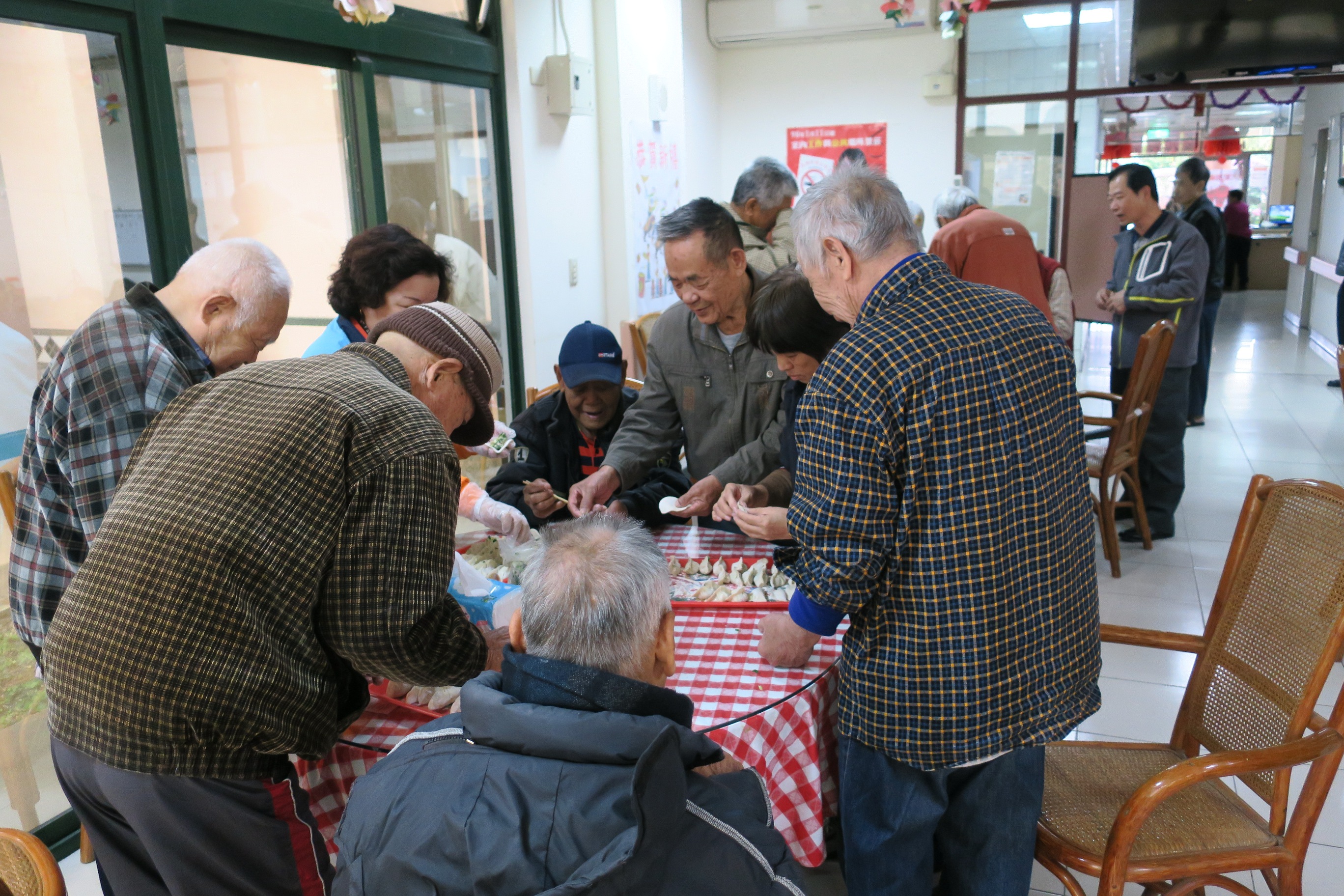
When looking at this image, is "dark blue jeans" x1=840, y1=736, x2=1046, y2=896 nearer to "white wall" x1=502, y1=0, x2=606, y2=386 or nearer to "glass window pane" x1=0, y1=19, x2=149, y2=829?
"glass window pane" x1=0, y1=19, x2=149, y2=829

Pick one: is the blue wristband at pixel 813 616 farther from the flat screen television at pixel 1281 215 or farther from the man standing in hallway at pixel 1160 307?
the flat screen television at pixel 1281 215

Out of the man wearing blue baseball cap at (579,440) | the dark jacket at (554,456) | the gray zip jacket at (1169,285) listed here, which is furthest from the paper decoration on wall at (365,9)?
the gray zip jacket at (1169,285)

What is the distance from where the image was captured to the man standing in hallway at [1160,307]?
4.57 m

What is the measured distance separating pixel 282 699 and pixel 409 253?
4.64 feet

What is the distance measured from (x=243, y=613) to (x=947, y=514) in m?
1.02

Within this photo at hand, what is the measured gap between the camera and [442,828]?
1016mm

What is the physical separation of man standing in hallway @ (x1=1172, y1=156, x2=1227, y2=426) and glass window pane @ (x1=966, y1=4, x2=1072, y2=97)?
1.60 m

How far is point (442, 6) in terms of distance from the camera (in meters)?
4.39

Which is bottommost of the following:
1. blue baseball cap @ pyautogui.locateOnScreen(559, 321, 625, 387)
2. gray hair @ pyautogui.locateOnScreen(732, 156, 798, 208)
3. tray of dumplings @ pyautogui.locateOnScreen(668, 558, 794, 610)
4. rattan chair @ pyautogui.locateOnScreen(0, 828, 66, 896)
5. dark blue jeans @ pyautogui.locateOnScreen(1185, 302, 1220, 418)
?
dark blue jeans @ pyautogui.locateOnScreen(1185, 302, 1220, 418)

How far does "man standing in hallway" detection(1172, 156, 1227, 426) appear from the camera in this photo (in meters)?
6.65

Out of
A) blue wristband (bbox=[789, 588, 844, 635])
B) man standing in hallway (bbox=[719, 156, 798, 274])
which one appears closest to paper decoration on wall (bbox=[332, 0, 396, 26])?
man standing in hallway (bbox=[719, 156, 798, 274])

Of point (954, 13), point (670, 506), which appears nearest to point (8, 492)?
point (670, 506)

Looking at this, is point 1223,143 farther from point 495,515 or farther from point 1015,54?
point 495,515

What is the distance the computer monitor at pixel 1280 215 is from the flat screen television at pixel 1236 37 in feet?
33.4
